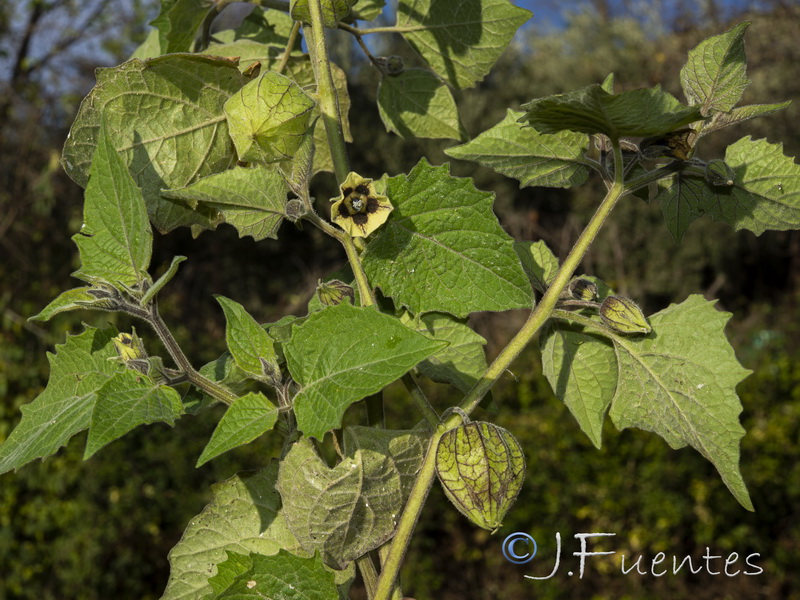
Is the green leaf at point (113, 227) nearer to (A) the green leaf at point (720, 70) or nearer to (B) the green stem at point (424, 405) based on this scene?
(B) the green stem at point (424, 405)

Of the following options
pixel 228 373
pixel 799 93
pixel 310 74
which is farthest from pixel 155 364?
pixel 799 93

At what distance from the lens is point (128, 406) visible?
47cm

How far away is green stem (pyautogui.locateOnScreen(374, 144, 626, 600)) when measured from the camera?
0.54 meters

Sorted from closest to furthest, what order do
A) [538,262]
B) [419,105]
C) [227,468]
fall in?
[538,262], [419,105], [227,468]

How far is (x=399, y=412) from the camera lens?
396 cm

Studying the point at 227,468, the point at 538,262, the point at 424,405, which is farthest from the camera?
the point at 227,468

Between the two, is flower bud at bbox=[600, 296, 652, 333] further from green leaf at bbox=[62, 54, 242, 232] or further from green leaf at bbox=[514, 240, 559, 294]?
green leaf at bbox=[62, 54, 242, 232]

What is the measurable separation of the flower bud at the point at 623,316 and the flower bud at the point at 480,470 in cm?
13

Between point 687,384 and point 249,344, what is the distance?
341 millimetres

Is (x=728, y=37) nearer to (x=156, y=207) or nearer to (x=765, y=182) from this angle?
(x=765, y=182)

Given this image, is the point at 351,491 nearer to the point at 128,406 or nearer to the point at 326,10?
the point at 128,406

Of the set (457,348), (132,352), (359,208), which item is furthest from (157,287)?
(457,348)

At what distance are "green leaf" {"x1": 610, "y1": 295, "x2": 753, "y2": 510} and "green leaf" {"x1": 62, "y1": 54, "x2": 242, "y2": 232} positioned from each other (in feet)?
1.27

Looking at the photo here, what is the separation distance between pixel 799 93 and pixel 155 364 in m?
8.50
